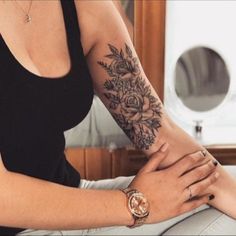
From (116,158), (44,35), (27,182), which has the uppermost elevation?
(44,35)

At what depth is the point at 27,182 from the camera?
77 cm

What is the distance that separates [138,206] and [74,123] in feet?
0.86

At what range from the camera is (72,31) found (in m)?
0.93

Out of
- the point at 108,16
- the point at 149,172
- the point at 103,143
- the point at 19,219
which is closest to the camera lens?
the point at 19,219

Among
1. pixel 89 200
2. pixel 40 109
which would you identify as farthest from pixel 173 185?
pixel 40 109

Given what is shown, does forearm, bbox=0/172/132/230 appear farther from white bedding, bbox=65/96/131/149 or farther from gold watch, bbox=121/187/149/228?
white bedding, bbox=65/96/131/149

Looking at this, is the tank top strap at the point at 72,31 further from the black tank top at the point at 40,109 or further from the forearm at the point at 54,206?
the forearm at the point at 54,206

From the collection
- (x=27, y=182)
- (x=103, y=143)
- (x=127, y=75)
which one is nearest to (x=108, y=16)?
(x=127, y=75)

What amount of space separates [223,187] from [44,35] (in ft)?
1.82

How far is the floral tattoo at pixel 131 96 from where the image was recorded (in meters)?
1.00

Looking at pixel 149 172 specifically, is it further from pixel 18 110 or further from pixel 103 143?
pixel 103 143

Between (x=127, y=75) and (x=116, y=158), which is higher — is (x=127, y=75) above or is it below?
above

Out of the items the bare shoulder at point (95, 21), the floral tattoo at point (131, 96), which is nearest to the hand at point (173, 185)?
the floral tattoo at point (131, 96)

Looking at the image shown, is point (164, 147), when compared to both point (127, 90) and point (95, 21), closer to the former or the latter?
point (127, 90)
